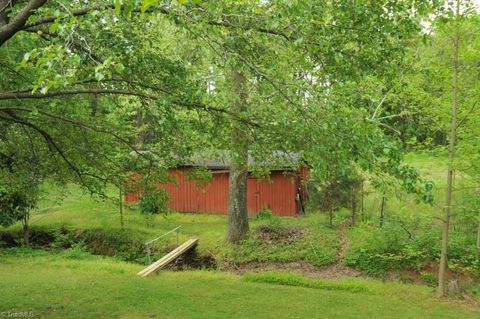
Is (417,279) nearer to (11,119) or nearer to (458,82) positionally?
(458,82)

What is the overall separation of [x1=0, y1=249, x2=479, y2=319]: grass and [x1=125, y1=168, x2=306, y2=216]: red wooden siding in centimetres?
749

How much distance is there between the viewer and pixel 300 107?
5.03m

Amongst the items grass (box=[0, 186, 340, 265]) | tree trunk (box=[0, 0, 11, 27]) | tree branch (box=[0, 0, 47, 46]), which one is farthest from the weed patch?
tree branch (box=[0, 0, 47, 46])

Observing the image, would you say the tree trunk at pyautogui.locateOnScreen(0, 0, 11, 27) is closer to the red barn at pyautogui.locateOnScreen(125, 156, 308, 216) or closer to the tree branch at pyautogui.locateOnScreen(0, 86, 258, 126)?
the tree branch at pyautogui.locateOnScreen(0, 86, 258, 126)

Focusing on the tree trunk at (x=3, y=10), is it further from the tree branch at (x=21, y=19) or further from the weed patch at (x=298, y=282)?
the weed patch at (x=298, y=282)

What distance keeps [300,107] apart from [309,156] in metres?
0.60

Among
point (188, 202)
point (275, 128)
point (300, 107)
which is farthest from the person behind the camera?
point (188, 202)

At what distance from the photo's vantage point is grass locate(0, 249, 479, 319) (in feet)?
29.3

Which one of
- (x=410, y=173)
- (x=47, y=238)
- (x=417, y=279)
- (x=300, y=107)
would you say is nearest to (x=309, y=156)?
(x=300, y=107)

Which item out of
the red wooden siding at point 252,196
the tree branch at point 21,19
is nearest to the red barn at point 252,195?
the red wooden siding at point 252,196

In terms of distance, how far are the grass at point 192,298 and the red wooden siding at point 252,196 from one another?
24.6 feet

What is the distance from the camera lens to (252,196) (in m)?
21.1

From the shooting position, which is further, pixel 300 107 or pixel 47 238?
pixel 47 238

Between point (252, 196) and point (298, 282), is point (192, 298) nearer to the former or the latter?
point (298, 282)
